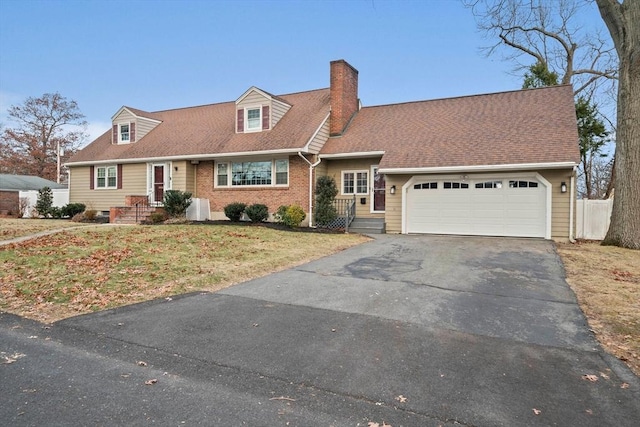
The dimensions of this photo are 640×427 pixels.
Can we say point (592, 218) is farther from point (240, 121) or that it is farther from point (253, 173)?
point (240, 121)

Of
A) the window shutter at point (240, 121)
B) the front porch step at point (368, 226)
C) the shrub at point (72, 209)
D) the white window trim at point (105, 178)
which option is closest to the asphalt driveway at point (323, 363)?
the front porch step at point (368, 226)

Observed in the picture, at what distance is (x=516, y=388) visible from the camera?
3.38 m

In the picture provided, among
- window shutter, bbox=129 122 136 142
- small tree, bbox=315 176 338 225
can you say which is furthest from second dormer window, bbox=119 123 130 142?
small tree, bbox=315 176 338 225

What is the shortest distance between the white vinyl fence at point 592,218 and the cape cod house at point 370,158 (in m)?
2.19

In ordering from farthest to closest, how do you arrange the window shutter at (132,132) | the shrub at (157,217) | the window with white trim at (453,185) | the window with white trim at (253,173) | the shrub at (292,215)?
the window shutter at (132,132)
the window with white trim at (253,173)
the shrub at (157,217)
the shrub at (292,215)
the window with white trim at (453,185)

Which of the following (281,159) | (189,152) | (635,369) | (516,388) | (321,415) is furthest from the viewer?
(189,152)

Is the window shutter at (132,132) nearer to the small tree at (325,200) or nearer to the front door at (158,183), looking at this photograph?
the front door at (158,183)

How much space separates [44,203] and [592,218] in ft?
90.1

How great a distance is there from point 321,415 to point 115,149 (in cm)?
2352

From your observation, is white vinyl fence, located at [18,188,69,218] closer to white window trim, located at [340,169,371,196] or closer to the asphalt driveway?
white window trim, located at [340,169,371,196]

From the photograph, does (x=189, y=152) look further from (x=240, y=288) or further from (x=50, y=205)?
(x=240, y=288)

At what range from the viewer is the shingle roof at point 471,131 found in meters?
14.2

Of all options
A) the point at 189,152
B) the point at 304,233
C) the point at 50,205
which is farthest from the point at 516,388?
the point at 50,205

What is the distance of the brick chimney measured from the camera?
60.3 feet
